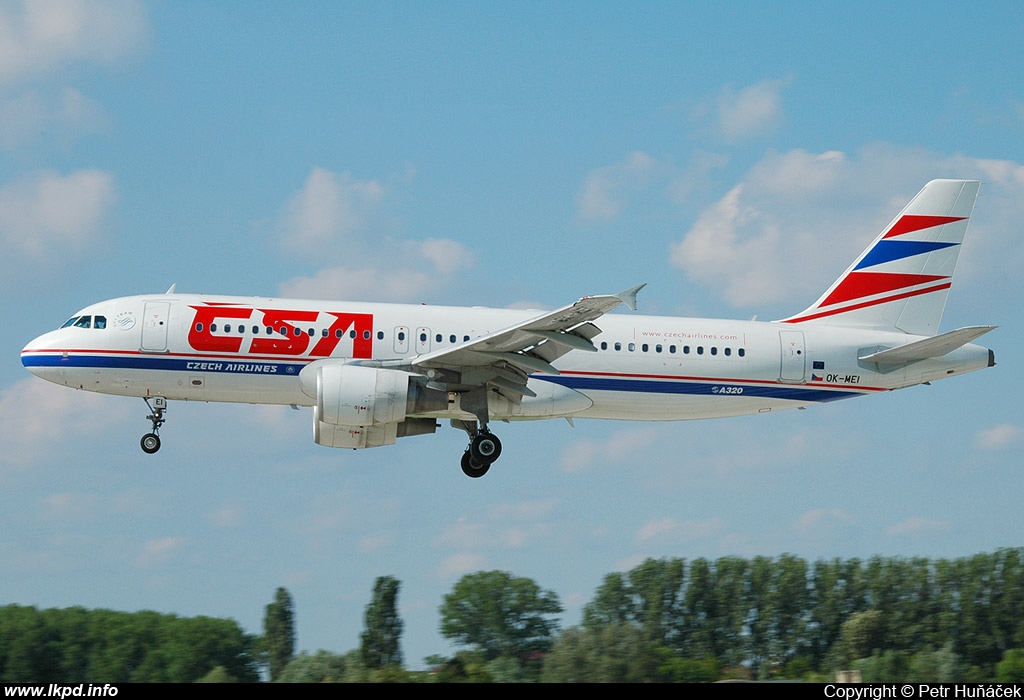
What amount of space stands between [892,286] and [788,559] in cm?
4582

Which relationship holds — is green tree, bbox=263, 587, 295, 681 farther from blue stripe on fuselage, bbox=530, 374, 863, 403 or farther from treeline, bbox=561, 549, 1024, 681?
blue stripe on fuselage, bbox=530, 374, 863, 403

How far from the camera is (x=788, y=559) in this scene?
78.3 metres

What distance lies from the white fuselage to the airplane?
0.04 meters

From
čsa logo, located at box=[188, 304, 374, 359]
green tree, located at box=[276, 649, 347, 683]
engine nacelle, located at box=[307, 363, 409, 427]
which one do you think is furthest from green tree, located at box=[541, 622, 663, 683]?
čsa logo, located at box=[188, 304, 374, 359]

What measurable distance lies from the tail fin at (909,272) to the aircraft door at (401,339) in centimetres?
1170

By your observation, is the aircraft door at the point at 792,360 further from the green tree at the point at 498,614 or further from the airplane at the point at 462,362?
the green tree at the point at 498,614

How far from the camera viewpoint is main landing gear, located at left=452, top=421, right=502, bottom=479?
3225cm

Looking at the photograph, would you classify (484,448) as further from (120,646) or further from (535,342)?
(120,646)

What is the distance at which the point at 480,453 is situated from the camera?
3225 cm

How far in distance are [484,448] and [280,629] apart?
1546 inches

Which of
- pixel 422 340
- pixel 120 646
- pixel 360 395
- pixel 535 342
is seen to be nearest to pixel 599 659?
pixel 422 340

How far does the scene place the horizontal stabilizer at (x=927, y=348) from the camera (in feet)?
103

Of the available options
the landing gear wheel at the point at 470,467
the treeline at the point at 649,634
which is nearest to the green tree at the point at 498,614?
the treeline at the point at 649,634
